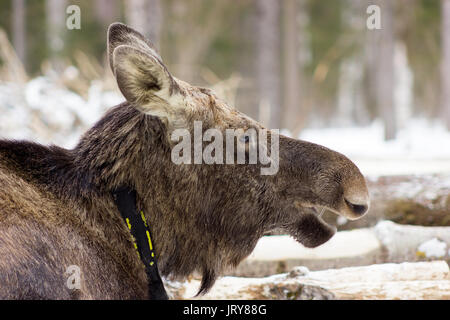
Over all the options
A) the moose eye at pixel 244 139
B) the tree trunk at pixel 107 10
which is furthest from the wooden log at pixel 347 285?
the tree trunk at pixel 107 10

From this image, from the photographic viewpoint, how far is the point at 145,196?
267 cm

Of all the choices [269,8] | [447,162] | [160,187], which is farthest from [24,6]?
[160,187]

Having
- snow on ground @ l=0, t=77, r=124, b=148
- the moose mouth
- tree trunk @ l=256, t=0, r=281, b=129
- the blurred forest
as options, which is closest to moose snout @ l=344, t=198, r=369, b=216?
the moose mouth

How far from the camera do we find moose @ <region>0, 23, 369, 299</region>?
94.9 inches

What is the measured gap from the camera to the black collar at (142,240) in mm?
2600

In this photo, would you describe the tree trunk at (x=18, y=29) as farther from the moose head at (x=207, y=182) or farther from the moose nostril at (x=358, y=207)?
the moose nostril at (x=358, y=207)

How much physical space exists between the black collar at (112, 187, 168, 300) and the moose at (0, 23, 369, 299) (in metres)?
0.01

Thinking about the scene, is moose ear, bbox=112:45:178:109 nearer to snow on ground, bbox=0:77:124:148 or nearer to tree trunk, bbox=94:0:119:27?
snow on ground, bbox=0:77:124:148

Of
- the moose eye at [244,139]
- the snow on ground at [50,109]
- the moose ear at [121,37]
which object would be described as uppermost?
the moose ear at [121,37]

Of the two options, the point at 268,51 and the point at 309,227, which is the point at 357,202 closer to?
the point at 309,227

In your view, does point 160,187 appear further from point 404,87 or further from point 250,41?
point 250,41

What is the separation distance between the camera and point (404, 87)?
15.5 metres

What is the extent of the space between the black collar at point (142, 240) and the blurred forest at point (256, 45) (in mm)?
5445

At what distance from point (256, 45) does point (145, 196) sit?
16988mm
